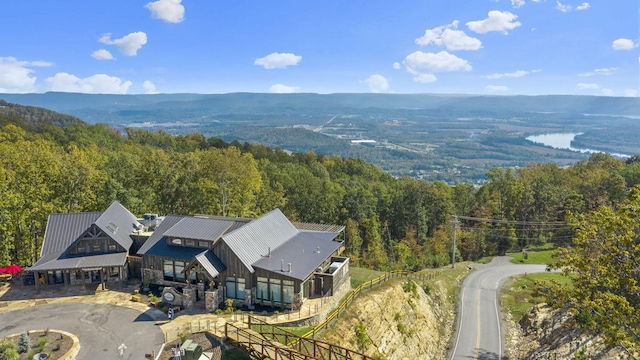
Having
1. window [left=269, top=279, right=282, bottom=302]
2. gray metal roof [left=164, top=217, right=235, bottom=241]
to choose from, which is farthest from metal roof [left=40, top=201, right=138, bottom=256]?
window [left=269, top=279, right=282, bottom=302]

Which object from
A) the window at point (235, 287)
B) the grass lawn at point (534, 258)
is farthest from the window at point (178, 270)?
the grass lawn at point (534, 258)


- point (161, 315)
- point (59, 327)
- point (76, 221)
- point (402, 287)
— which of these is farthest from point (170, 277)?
point (402, 287)

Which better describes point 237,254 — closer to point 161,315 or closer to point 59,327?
point 161,315

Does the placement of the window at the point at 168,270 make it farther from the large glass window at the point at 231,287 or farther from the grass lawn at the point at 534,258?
the grass lawn at the point at 534,258

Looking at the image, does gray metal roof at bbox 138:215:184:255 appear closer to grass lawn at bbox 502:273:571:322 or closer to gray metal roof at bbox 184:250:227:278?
gray metal roof at bbox 184:250:227:278

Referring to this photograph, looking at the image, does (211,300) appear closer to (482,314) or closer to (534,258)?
(482,314)

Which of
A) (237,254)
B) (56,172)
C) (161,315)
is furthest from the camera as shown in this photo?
(56,172)

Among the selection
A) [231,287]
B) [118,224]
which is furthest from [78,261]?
[231,287]
